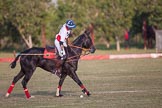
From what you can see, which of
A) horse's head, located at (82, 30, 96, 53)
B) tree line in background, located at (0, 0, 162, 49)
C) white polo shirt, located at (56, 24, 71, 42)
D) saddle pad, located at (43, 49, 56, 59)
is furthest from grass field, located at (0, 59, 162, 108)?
tree line in background, located at (0, 0, 162, 49)

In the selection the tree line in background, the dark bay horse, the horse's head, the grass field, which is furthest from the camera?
the tree line in background

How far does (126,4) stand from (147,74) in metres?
35.8

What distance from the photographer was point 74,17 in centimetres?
6531

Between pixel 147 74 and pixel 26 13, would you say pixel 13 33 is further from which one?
pixel 147 74

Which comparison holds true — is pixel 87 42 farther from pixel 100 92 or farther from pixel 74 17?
pixel 74 17

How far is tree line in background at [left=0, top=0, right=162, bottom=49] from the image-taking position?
60562 millimetres

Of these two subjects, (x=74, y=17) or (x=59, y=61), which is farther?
(x=74, y=17)

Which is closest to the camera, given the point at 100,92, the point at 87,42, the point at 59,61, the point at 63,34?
the point at 63,34

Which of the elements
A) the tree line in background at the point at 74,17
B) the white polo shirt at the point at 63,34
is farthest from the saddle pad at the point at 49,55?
the tree line in background at the point at 74,17

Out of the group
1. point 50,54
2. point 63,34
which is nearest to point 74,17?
point 50,54

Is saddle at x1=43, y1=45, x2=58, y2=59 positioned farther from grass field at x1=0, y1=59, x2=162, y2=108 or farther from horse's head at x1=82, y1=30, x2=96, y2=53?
grass field at x1=0, y1=59, x2=162, y2=108

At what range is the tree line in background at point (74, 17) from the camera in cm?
6056

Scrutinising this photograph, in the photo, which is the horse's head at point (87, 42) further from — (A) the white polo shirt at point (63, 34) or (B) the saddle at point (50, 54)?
(B) the saddle at point (50, 54)

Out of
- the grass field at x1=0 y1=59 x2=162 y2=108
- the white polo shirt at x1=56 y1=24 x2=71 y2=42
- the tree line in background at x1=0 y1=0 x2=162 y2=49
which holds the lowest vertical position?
the tree line in background at x1=0 y1=0 x2=162 y2=49
